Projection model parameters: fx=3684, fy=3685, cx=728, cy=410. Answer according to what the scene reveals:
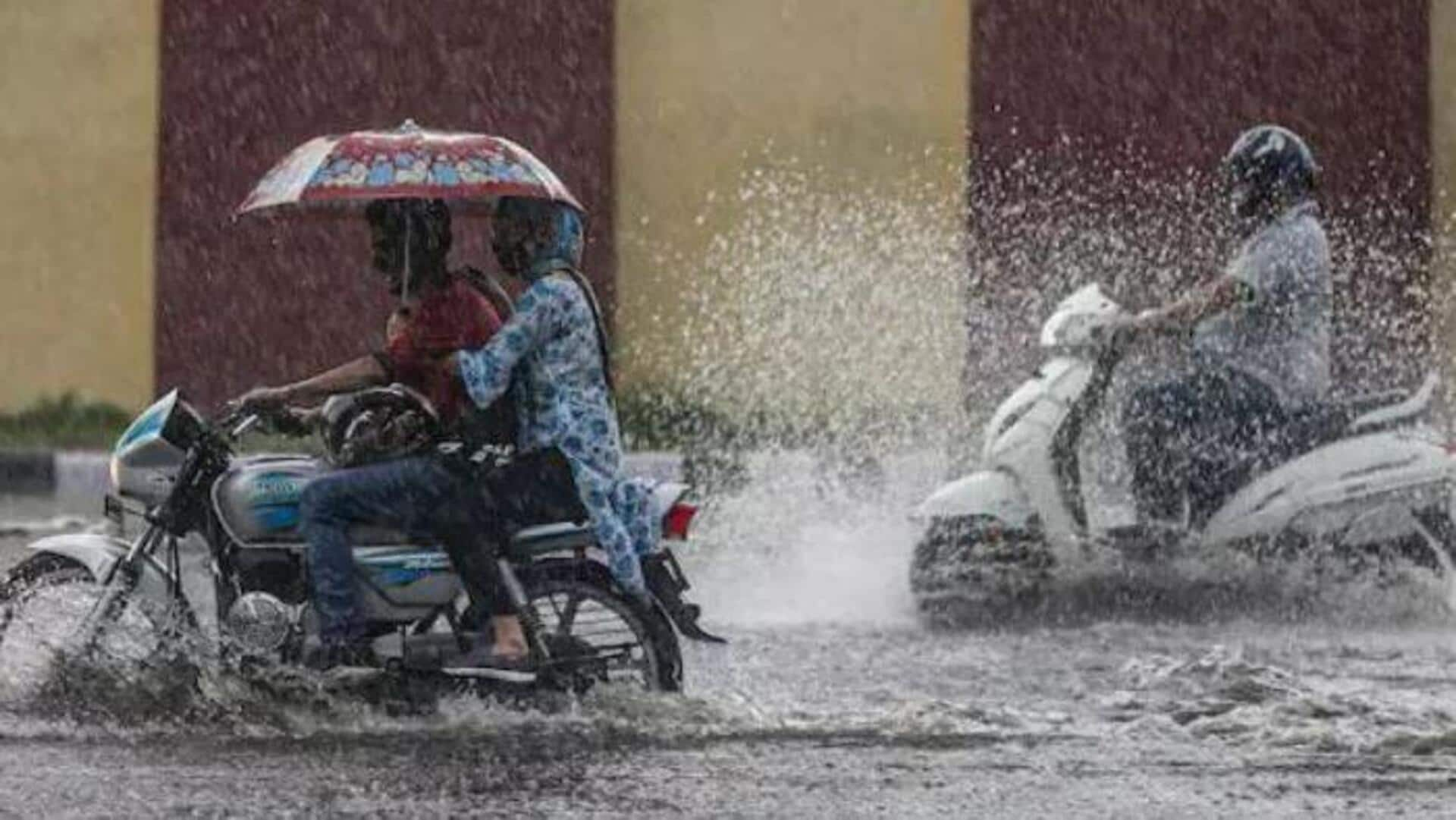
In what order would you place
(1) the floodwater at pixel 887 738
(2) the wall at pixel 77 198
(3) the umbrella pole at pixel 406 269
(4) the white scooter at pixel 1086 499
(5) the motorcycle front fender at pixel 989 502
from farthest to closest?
(2) the wall at pixel 77 198 → (5) the motorcycle front fender at pixel 989 502 → (4) the white scooter at pixel 1086 499 → (3) the umbrella pole at pixel 406 269 → (1) the floodwater at pixel 887 738

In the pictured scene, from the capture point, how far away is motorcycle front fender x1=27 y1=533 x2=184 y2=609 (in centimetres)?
786

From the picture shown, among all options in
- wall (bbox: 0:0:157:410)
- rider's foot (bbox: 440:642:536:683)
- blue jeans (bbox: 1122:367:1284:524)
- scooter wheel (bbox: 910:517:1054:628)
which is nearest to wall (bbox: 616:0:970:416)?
wall (bbox: 0:0:157:410)

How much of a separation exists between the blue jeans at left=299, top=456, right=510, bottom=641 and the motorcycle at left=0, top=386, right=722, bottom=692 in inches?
2.0

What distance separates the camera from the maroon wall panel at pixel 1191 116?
15.8 metres

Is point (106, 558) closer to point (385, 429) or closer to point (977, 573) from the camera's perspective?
point (385, 429)

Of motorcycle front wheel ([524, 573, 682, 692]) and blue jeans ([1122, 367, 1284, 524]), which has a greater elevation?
blue jeans ([1122, 367, 1284, 524])

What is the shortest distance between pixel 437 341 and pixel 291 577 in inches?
23.4

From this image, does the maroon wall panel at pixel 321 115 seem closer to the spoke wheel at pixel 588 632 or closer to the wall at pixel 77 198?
the wall at pixel 77 198

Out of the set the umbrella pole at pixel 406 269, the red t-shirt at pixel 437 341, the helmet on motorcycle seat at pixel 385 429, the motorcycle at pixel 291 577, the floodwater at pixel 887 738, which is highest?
the umbrella pole at pixel 406 269

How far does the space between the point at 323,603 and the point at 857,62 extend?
8752 mm

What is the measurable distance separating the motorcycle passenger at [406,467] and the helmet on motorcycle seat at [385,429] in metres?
0.04

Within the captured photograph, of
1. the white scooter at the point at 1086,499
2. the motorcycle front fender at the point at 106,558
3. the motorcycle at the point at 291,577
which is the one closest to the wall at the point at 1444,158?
the white scooter at the point at 1086,499

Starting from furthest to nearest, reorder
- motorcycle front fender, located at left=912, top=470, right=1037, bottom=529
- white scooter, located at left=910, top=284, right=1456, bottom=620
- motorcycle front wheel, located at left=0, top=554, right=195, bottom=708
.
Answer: motorcycle front fender, located at left=912, top=470, right=1037, bottom=529
white scooter, located at left=910, top=284, right=1456, bottom=620
motorcycle front wheel, located at left=0, top=554, right=195, bottom=708

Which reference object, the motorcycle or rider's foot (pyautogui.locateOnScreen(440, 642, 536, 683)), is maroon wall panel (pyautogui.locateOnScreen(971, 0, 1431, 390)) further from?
rider's foot (pyautogui.locateOnScreen(440, 642, 536, 683))
